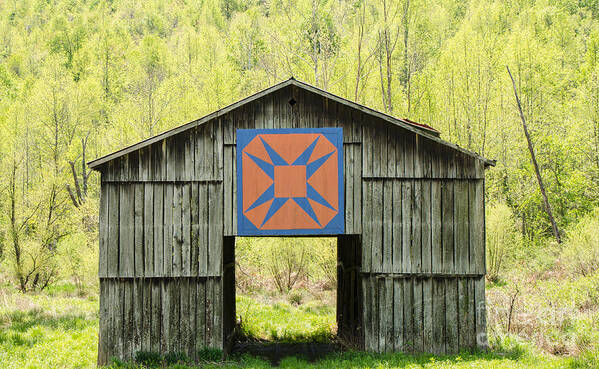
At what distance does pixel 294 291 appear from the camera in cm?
1989

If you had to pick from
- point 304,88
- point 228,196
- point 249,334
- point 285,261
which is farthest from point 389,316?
point 285,261

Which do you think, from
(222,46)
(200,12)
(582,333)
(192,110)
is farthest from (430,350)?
(200,12)

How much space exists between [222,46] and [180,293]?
40.0 meters

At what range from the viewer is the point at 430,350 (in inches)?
405

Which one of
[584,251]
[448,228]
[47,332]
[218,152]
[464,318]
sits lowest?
[47,332]

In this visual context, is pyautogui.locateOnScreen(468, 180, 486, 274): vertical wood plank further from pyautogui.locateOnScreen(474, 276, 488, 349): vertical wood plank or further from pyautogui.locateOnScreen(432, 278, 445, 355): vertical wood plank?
pyautogui.locateOnScreen(432, 278, 445, 355): vertical wood plank

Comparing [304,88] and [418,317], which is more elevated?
[304,88]

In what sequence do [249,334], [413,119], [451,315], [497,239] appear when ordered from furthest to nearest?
[413,119], [497,239], [249,334], [451,315]

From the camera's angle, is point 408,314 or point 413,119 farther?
point 413,119

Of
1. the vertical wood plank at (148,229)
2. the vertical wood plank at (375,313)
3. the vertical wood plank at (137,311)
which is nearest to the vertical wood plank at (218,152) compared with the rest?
the vertical wood plank at (148,229)

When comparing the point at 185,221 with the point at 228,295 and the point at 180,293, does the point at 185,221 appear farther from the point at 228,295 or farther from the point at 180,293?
the point at 228,295

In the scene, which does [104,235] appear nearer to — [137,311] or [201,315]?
[137,311]

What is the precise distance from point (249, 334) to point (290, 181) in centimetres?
544

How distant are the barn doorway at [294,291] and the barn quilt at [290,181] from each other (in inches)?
76.2
